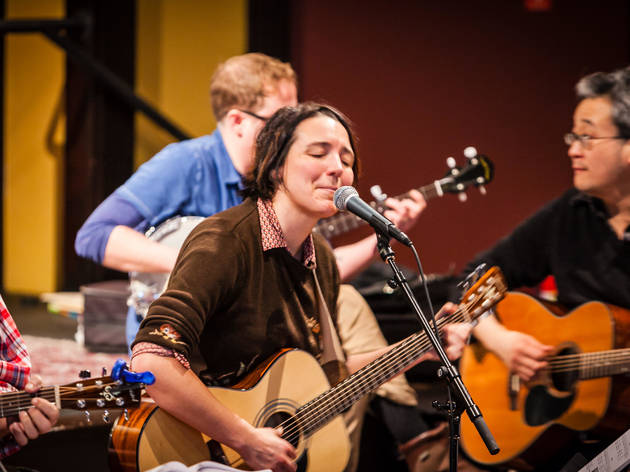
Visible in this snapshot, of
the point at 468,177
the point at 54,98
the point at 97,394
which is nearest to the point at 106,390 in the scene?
the point at 97,394

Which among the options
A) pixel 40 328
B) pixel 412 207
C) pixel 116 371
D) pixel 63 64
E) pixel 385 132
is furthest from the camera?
pixel 63 64

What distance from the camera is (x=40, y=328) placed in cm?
465

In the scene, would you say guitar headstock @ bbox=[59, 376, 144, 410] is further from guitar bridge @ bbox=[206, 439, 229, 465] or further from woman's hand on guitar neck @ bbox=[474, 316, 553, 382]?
woman's hand on guitar neck @ bbox=[474, 316, 553, 382]

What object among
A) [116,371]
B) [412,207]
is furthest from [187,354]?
[412,207]

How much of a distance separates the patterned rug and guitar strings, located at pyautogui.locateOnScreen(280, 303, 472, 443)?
1438 mm

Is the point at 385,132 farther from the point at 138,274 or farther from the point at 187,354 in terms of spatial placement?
the point at 187,354

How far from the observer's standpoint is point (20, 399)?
1741 millimetres

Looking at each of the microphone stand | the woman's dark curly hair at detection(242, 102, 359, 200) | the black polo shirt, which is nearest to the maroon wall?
the black polo shirt

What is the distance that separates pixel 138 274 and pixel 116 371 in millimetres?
1345

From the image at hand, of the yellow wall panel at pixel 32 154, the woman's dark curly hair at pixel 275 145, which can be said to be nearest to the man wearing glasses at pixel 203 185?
the woman's dark curly hair at pixel 275 145

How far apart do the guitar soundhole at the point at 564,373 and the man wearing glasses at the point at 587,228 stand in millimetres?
64

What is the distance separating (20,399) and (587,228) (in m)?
2.41

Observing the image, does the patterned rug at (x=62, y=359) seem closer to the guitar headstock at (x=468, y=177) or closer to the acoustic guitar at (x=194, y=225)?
the acoustic guitar at (x=194, y=225)

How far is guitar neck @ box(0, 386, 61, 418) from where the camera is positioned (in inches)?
67.8
